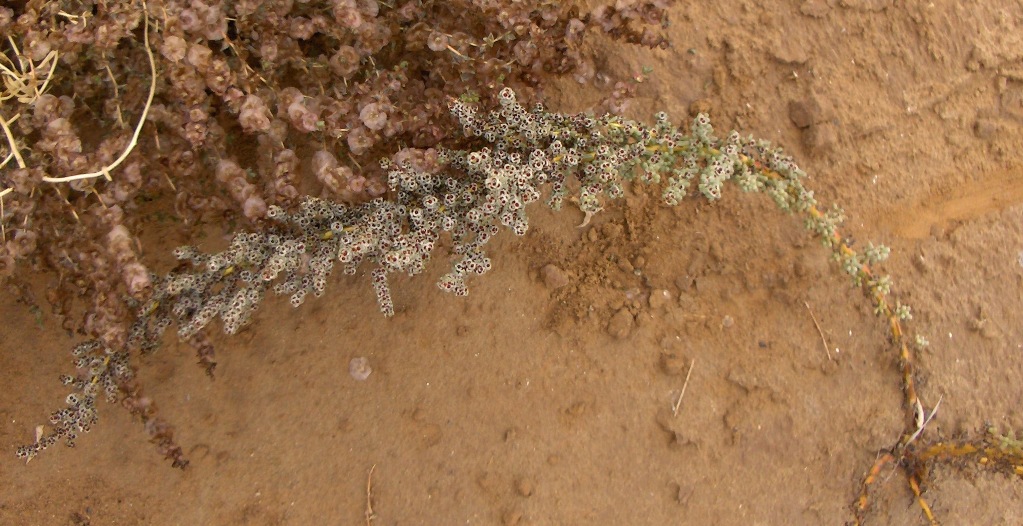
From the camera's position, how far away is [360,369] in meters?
3.12

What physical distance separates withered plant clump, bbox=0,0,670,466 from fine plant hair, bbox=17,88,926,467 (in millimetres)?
33

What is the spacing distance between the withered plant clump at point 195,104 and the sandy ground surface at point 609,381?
564 mm

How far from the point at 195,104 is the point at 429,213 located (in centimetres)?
78

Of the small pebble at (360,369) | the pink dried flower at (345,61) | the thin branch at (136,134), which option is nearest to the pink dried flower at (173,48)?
the thin branch at (136,134)

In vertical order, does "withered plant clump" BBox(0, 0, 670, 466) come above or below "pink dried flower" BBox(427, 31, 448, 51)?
below

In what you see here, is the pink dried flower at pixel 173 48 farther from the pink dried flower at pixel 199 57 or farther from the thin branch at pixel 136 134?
the thin branch at pixel 136 134

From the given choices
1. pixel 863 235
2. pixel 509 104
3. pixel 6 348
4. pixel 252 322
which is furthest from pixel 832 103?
pixel 6 348

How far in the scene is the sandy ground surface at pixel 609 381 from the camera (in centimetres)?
307

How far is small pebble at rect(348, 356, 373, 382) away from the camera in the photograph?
123 inches

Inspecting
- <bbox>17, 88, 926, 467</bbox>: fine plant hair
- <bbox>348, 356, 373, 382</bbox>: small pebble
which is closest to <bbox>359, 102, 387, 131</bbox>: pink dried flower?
<bbox>17, 88, 926, 467</bbox>: fine plant hair

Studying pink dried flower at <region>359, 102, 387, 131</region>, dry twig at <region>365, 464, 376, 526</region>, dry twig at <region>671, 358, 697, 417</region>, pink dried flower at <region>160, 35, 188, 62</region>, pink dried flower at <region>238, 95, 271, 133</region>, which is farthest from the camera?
dry twig at <region>671, 358, 697, 417</region>

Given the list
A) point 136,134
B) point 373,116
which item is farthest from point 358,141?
point 136,134

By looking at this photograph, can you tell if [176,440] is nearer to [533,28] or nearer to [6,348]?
[6,348]

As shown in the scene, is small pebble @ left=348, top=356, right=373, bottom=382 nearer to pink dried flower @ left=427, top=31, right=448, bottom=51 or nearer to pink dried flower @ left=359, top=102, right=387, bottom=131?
pink dried flower @ left=359, top=102, right=387, bottom=131
